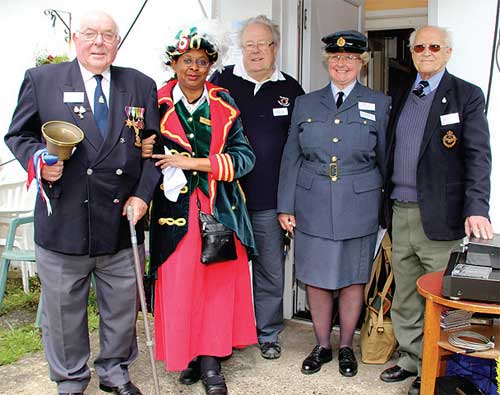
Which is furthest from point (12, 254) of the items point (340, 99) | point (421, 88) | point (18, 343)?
point (421, 88)

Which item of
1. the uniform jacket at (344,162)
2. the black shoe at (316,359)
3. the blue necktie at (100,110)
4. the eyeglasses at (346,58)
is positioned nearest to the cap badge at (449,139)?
the uniform jacket at (344,162)

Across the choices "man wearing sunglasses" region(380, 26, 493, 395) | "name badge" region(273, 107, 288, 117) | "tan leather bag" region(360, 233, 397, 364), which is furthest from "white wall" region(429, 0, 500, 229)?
"name badge" region(273, 107, 288, 117)

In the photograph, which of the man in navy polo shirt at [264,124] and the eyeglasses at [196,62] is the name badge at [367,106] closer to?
the man in navy polo shirt at [264,124]

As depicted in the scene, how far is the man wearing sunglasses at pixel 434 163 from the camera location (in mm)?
3070

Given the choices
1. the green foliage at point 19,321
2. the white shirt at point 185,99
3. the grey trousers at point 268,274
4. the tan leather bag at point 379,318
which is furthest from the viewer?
the green foliage at point 19,321

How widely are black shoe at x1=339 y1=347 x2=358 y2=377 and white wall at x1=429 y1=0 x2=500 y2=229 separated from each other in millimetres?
1055

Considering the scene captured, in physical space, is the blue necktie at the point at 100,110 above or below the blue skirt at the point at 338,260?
above

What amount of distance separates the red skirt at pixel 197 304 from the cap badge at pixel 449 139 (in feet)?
3.84

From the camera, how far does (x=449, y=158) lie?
10.4 ft

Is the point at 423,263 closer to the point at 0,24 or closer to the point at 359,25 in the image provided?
the point at 359,25

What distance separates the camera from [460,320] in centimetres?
301

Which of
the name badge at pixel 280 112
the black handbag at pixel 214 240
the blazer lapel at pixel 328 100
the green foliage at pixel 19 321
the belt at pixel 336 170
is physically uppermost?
the blazer lapel at pixel 328 100

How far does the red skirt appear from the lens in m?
3.23

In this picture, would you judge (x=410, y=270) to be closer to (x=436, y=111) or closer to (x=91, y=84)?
(x=436, y=111)
